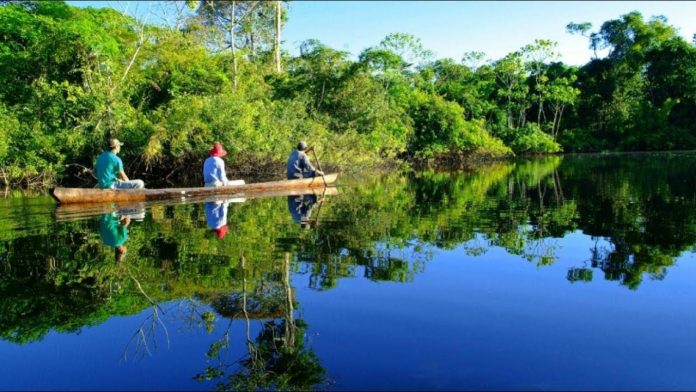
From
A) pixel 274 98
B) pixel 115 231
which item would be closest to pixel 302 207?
pixel 115 231

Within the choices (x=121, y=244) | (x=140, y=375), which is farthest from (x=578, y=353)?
(x=121, y=244)

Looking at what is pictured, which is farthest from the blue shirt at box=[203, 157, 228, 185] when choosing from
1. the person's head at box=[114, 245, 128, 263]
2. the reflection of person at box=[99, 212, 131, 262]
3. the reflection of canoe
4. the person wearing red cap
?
the person's head at box=[114, 245, 128, 263]

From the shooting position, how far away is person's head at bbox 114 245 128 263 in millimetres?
7034

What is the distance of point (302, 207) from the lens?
1200cm

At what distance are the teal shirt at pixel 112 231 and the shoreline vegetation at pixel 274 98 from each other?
→ 31.6ft

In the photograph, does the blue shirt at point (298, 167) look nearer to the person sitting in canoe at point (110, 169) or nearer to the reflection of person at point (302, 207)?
the reflection of person at point (302, 207)

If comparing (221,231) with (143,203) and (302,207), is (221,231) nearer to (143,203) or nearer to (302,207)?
(302,207)

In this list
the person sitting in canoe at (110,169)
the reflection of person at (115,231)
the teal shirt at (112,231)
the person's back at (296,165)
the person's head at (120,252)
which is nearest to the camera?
the person's head at (120,252)

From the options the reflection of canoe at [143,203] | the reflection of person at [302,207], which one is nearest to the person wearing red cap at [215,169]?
the reflection of canoe at [143,203]

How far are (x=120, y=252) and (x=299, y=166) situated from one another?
29.9 feet

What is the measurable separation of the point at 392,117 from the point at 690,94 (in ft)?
86.8

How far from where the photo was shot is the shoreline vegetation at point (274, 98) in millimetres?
20438

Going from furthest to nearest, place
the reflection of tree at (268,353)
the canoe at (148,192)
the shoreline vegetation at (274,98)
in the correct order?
the shoreline vegetation at (274,98)
the canoe at (148,192)
the reflection of tree at (268,353)

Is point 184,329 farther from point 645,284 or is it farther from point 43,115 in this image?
point 43,115
